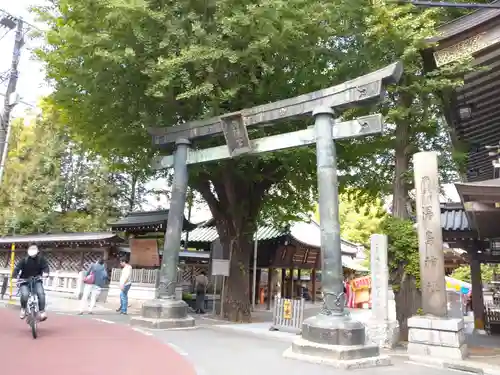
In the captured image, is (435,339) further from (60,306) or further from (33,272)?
(60,306)

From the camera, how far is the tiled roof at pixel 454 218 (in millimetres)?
14430

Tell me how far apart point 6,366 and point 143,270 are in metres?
14.3

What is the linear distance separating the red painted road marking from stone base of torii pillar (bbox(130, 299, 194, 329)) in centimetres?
60

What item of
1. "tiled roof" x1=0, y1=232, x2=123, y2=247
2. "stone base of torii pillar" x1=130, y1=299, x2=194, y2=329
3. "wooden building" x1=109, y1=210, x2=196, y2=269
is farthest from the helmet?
"tiled roof" x1=0, y1=232, x2=123, y2=247

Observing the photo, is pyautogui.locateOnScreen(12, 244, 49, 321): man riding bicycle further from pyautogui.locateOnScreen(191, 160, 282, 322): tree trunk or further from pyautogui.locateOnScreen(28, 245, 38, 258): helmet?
pyautogui.locateOnScreen(191, 160, 282, 322): tree trunk

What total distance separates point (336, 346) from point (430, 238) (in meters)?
3.58

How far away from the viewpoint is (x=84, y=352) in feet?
23.4

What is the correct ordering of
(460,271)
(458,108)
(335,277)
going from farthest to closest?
1. (460,271)
2. (458,108)
3. (335,277)

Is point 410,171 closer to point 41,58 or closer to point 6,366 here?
point 6,366

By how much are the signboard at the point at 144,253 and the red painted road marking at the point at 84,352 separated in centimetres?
967

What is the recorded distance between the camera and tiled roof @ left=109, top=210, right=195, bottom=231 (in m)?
19.0

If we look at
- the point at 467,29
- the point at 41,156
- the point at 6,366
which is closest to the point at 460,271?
the point at 467,29

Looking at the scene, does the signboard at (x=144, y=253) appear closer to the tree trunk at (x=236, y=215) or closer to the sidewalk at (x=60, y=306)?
the sidewalk at (x=60, y=306)

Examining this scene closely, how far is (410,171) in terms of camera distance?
39.7 ft
